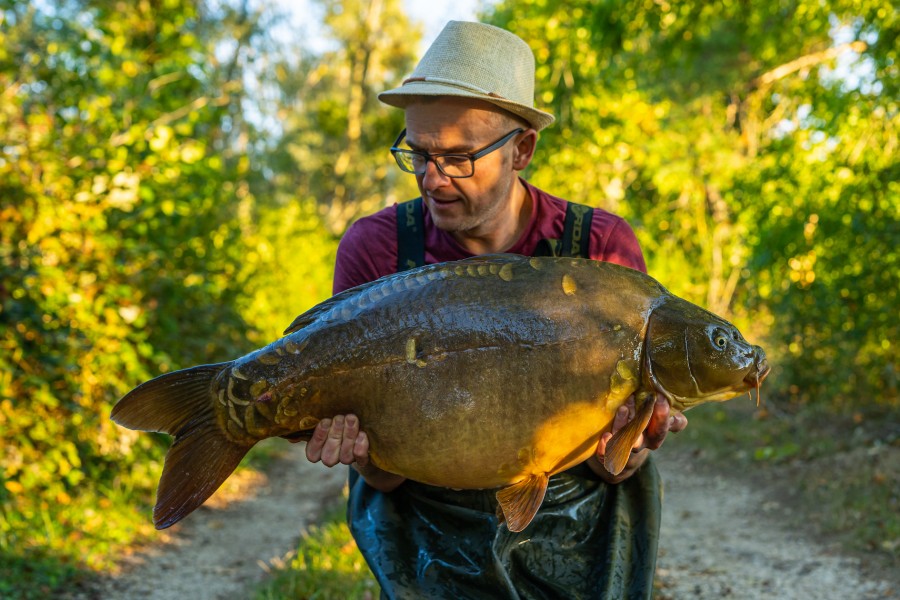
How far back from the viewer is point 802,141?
26.9 feet

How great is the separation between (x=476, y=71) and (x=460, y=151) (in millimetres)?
244

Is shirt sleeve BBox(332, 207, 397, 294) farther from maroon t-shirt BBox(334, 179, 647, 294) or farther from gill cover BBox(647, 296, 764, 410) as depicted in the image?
gill cover BBox(647, 296, 764, 410)

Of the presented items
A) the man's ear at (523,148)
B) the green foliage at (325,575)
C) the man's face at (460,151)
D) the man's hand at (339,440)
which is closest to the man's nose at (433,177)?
the man's face at (460,151)

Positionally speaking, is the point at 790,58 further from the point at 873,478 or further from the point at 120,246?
the point at 120,246

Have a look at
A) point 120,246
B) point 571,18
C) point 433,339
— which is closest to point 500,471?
point 433,339

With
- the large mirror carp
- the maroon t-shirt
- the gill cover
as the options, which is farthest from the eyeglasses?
the gill cover

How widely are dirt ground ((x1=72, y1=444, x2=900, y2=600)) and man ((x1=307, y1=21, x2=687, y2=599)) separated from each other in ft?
7.73

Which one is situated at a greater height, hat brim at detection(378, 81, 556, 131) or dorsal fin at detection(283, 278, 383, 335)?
hat brim at detection(378, 81, 556, 131)

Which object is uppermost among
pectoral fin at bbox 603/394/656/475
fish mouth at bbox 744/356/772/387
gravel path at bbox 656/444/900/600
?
fish mouth at bbox 744/356/772/387

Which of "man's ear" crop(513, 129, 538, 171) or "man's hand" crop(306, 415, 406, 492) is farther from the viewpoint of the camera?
"man's ear" crop(513, 129, 538, 171)

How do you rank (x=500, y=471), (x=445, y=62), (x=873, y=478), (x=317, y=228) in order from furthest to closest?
(x=317, y=228) → (x=873, y=478) → (x=445, y=62) → (x=500, y=471)

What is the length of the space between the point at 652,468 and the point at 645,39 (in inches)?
301

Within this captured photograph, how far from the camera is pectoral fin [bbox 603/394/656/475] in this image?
2227mm

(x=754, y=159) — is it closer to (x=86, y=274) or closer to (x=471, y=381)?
(x=86, y=274)
